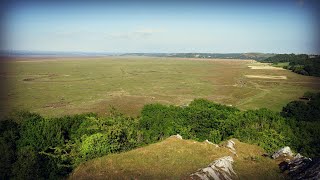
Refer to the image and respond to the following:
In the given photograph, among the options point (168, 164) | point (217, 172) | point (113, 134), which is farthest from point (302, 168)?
point (113, 134)

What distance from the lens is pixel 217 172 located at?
12.6 metres

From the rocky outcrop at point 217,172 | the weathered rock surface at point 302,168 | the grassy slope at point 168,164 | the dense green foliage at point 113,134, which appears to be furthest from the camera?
→ the dense green foliage at point 113,134

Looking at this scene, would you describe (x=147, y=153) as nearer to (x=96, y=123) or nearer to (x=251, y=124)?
(x=96, y=123)

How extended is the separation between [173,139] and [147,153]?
3281 mm

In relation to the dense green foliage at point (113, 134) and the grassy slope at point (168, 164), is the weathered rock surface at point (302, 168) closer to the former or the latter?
the grassy slope at point (168, 164)

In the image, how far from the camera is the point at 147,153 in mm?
17188

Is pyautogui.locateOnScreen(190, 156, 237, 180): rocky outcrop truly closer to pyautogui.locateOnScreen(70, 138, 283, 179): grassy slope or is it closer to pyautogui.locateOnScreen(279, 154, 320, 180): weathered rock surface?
pyautogui.locateOnScreen(70, 138, 283, 179): grassy slope

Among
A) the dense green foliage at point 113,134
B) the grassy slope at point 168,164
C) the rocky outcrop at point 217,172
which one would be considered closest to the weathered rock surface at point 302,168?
the grassy slope at point 168,164

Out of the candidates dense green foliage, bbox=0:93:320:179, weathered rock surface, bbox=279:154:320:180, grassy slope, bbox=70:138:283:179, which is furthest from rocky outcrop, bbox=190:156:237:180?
dense green foliage, bbox=0:93:320:179

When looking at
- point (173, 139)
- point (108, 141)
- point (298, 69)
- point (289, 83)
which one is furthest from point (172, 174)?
point (298, 69)

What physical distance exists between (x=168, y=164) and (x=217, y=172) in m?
3.44

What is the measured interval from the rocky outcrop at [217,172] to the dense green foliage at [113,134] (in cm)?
899

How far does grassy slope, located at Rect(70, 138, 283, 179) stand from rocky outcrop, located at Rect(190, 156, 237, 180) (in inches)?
30.2

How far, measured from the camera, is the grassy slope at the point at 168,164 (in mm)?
14194
